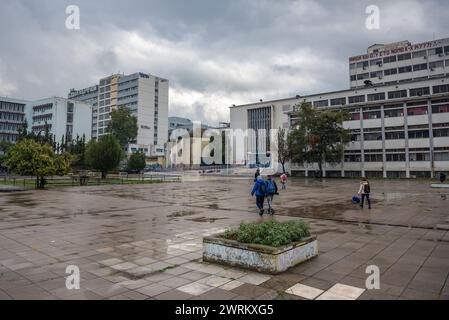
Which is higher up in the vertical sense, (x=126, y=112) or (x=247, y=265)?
(x=126, y=112)

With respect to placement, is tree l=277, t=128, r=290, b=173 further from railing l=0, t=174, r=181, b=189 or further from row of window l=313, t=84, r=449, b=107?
railing l=0, t=174, r=181, b=189

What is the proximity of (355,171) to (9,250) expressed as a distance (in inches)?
2141

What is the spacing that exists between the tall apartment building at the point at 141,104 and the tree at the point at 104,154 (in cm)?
5667

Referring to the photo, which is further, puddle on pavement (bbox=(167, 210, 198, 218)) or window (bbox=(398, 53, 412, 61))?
window (bbox=(398, 53, 412, 61))

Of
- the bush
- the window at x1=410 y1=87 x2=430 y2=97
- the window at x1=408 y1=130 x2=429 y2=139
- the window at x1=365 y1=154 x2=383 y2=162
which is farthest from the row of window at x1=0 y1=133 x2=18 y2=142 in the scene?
the bush

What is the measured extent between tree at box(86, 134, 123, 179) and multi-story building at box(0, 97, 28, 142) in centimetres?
5369

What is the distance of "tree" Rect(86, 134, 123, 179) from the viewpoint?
41.9 metres

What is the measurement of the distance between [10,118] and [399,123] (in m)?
94.3

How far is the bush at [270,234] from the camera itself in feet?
18.9

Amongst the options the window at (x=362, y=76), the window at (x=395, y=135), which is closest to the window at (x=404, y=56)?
the window at (x=362, y=76)
